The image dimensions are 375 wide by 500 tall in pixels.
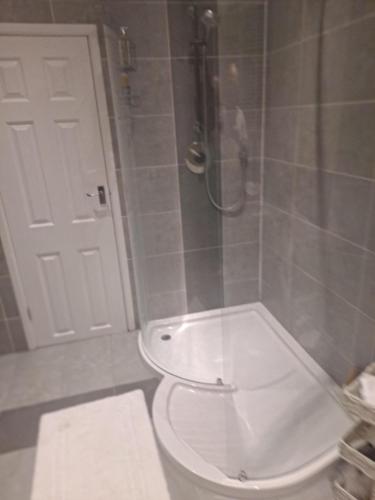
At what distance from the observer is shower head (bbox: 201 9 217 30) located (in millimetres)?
1637

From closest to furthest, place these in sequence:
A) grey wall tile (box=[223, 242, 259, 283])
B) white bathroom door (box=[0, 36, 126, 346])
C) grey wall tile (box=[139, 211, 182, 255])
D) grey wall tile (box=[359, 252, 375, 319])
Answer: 1. grey wall tile (box=[359, 252, 375, 319])
2. white bathroom door (box=[0, 36, 126, 346])
3. grey wall tile (box=[139, 211, 182, 255])
4. grey wall tile (box=[223, 242, 259, 283])

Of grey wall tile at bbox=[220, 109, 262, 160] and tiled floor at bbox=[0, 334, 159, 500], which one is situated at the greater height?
grey wall tile at bbox=[220, 109, 262, 160]

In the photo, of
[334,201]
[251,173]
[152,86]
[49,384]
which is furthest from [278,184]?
[49,384]

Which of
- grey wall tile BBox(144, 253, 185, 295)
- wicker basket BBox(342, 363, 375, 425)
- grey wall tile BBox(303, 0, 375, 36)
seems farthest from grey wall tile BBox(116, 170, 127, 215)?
wicker basket BBox(342, 363, 375, 425)

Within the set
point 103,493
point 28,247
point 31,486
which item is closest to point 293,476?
point 103,493

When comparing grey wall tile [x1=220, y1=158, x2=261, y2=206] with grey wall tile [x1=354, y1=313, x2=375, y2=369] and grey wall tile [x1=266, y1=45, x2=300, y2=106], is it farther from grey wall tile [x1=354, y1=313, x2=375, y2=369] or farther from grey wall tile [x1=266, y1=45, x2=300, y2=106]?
grey wall tile [x1=354, y1=313, x2=375, y2=369]

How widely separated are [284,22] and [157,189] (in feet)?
3.53

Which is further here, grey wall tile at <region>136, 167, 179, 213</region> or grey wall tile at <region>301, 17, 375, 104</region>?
grey wall tile at <region>136, 167, 179, 213</region>

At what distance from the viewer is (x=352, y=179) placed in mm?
1325

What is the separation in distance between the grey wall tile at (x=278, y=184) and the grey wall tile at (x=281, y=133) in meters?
0.05

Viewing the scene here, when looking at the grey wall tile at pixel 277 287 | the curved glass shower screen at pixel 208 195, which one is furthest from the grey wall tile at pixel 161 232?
the grey wall tile at pixel 277 287

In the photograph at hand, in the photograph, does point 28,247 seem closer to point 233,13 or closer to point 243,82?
point 243,82

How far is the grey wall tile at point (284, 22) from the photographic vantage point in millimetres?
1550

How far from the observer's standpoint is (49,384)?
76.9 inches
